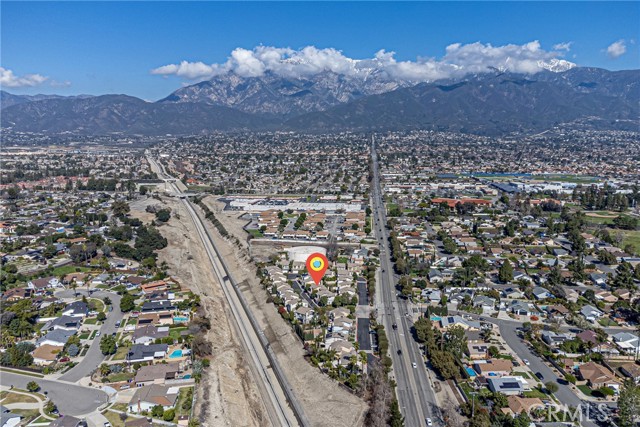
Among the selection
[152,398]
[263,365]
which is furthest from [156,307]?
[152,398]

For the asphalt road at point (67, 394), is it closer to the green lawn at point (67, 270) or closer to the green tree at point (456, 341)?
the green lawn at point (67, 270)

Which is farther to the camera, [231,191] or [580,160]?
[580,160]

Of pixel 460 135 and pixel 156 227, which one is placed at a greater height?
pixel 460 135

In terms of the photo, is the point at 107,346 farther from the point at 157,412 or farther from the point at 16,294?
the point at 16,294

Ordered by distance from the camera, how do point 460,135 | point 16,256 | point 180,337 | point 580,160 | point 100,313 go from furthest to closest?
point 460,135, point 580,160, point 16,256, point 100,313, point 180,337

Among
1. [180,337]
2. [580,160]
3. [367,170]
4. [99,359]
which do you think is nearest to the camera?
[99,359]

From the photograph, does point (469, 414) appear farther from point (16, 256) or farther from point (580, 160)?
point (580, 160)

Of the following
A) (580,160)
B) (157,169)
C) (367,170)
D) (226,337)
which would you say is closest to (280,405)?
(226,337)
